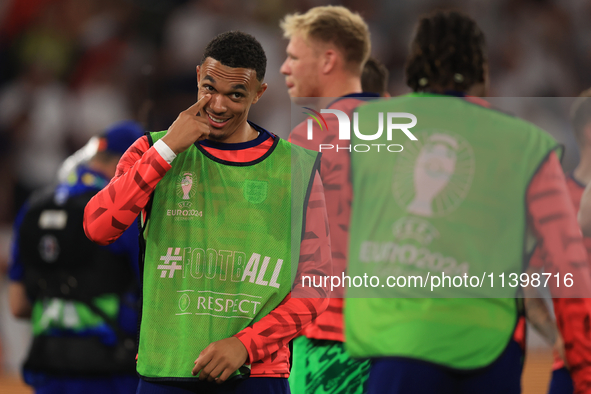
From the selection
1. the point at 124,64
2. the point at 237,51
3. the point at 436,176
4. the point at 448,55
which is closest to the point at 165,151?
the point at 237,51

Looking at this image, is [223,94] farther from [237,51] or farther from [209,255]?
[209,255]

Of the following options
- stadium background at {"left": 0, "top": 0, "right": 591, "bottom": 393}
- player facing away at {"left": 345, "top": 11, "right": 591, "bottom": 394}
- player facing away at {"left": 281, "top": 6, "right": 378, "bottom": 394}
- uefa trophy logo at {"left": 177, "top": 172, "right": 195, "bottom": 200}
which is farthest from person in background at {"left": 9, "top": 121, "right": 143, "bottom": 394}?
stadium background at {"left": 0, "top": 0, "right": 591, "bottom": 393}

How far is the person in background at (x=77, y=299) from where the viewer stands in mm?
4398

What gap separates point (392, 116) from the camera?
2518mm

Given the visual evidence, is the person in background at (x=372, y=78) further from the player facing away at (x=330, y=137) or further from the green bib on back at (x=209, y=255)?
the green bib on back at (x=209, y=255)

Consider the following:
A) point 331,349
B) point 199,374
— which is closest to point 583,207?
point 331,349

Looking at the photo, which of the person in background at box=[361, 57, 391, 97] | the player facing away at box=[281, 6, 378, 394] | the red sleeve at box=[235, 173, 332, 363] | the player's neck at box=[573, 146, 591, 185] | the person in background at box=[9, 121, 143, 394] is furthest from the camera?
the person in background at box=[361, 57, 391, 97]

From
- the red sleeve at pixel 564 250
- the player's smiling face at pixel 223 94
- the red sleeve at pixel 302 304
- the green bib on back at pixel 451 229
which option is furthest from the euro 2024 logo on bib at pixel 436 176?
the player's smiling face at pixel 223 94

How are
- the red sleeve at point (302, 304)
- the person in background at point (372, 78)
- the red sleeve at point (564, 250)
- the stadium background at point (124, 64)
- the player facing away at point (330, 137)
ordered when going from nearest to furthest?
the red sleeve at point (564, 250) < the red sleeve at point (302, 304) < the player facing away at point (330, 137) < the person in background at point (372, 78) < the stadium background at point (124, 64)

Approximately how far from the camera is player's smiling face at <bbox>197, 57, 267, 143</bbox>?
2.54 m

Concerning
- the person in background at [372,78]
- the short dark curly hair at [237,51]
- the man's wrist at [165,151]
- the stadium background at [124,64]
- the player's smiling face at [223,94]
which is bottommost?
the man's wrist at [165,151]

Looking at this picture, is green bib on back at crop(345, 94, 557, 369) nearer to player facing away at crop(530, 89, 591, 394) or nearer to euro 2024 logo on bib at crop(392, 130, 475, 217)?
euro 2024 logo on bib at crop(392, 130, 475, 217)

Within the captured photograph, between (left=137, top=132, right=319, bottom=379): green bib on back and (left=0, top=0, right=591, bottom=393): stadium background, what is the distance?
18.4 ft

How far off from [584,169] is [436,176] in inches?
71.1
